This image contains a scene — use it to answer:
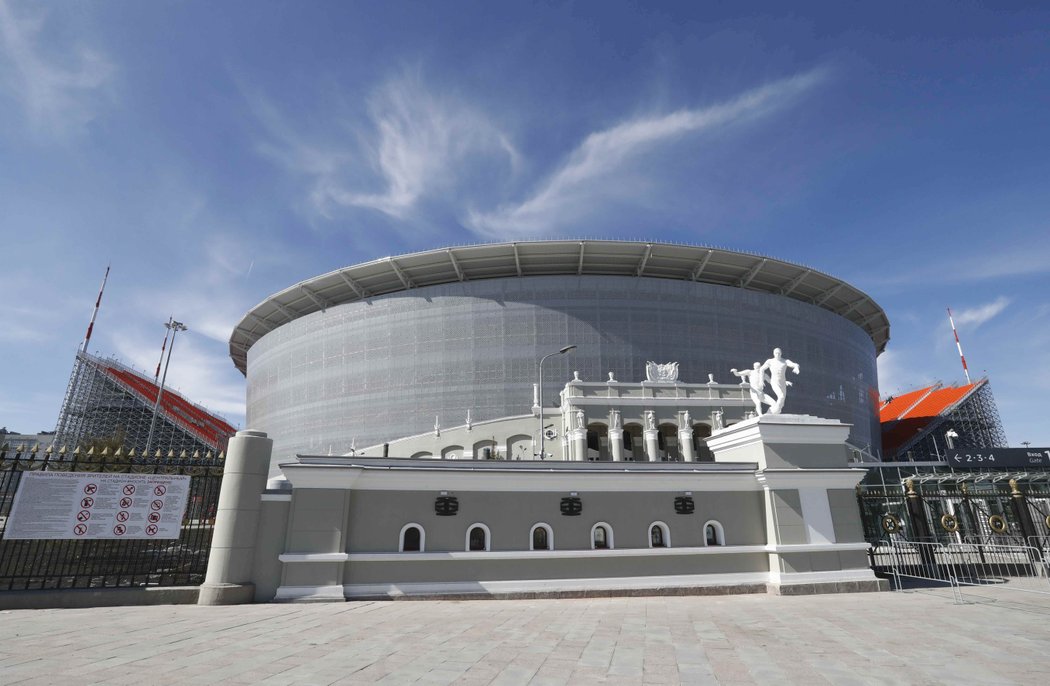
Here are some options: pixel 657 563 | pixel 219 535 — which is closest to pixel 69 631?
pixel 219 535

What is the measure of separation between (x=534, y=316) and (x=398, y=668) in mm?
41821

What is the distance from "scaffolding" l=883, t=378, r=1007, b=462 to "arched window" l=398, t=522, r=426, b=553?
69755 mm

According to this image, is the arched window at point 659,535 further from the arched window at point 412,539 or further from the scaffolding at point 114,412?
the scaffolding at point 114,412

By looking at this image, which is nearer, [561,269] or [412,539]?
[412,539]

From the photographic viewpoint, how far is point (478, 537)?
14.3 m

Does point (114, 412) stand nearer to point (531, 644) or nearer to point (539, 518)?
point (539, 518)

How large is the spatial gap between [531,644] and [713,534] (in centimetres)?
862

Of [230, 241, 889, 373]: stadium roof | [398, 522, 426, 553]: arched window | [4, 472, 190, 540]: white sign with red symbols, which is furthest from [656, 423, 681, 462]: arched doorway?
[4, 472, 190, 540]: white sign with red symbols

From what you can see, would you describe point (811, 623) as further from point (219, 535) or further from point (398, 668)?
point (219, 535)

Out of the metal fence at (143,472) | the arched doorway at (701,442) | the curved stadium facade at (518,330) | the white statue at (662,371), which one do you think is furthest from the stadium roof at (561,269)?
the metal fence at (143,472)

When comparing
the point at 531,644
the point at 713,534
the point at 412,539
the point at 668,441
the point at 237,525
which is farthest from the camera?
the point at 668,441

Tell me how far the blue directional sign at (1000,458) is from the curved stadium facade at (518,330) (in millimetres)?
10903

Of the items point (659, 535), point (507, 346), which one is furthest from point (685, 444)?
point (659, 535)

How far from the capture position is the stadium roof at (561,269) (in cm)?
4878
